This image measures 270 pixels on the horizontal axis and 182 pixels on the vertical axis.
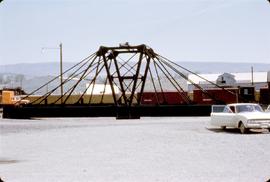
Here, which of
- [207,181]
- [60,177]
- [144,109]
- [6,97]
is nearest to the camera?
[207,181]

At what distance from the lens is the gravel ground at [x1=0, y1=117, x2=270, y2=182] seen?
7.92 metres

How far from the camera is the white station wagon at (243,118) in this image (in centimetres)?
1669

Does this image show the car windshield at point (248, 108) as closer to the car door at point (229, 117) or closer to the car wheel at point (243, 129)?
the car door at point (229, 117)

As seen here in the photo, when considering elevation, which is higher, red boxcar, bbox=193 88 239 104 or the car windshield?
red boxcar, bbox=193 88 239 104

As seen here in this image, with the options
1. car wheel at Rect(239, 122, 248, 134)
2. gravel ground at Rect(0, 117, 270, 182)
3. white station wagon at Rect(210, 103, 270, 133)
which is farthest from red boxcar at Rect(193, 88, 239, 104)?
gravel ground at Rect(0, 117, 270, 182)

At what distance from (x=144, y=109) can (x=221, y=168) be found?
13.9 meters

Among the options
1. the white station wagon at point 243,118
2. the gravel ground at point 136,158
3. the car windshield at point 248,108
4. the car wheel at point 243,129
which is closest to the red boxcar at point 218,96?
the white station wagon at point 243,118

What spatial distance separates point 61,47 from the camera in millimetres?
53469

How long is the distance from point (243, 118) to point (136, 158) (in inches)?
323

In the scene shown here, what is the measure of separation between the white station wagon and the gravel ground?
176 cm

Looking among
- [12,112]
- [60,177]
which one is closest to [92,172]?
[60,177]

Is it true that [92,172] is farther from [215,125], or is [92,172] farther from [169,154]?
[215,125]

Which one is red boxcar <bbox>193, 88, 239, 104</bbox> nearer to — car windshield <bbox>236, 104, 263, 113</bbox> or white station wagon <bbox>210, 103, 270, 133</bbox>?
white station wagon <bbox>210, 103, 270, 133</bbox>

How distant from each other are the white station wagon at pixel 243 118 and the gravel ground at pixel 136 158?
176 cm
